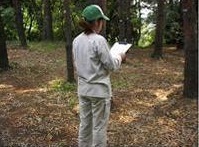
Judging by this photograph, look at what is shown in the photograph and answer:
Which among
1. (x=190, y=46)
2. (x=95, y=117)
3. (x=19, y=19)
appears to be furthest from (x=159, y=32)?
(x=95, y=117)

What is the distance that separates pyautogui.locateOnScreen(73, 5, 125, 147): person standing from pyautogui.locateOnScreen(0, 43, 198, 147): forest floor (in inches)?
51.9

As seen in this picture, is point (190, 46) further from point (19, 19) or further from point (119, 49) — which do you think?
point (19, 19)

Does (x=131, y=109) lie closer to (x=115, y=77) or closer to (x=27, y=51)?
(x=115, y=77)

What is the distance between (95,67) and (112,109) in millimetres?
3504

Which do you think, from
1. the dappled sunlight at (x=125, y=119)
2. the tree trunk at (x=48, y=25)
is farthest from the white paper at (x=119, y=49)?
the tree trunk at (x=48, y=25)

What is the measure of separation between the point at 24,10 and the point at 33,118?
20.9 metres

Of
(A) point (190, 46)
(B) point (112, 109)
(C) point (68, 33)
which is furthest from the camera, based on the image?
(C) point (68, 33)

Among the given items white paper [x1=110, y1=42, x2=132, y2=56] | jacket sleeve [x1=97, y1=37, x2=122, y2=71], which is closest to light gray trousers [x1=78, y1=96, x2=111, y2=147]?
jacket sleeve [x1=97, y1=37, x2=122, y2=71]

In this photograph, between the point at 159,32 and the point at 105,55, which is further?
the point at 159,32

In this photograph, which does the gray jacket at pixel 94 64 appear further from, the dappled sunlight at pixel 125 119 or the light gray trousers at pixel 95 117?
the dappled sunlight at pixel 125 119

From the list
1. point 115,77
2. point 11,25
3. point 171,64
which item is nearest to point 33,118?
point 115,77

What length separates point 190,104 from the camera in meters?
8.66

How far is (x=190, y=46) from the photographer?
8797mm

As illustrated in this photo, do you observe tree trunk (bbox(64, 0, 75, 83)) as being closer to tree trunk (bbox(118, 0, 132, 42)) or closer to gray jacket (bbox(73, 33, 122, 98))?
gray jacket (bbox(73, 33, 122, 98))
